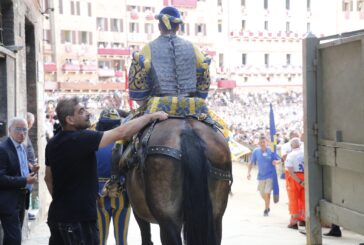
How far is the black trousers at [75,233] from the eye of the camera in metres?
5.03

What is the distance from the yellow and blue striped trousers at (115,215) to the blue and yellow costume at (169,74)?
1341 mm

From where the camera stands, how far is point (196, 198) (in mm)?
5309

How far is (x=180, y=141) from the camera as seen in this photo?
215 inches

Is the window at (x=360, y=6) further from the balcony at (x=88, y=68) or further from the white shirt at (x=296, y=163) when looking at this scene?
the white shirt at (x=296, y=163)

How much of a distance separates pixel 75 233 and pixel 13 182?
188cm

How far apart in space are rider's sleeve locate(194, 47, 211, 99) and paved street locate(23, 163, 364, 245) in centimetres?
407

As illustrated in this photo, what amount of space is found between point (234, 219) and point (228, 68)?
7333 cm

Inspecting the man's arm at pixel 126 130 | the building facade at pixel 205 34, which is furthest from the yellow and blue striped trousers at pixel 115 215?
the building facade at pixel 205 34

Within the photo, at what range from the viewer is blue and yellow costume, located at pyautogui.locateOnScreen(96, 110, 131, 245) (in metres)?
7.17

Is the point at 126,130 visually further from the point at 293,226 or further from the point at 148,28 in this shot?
the point at 148,28

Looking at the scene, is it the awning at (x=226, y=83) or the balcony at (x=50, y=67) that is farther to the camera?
the awning at (x=226, y=83)

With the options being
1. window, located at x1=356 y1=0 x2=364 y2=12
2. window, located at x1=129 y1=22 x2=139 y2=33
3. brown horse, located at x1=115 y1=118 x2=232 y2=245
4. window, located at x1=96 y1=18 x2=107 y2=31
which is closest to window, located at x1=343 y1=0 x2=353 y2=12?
window, located at x1=356 y1=0 x2=364 y2=12

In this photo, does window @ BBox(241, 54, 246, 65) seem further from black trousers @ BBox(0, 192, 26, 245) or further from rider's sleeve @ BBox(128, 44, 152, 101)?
rider's sleeve @ BBox(128, 44, 152, 101)

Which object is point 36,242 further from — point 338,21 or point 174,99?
point 338,21
